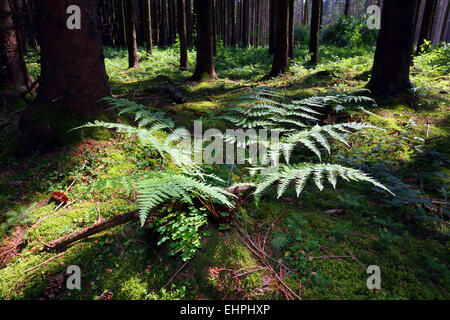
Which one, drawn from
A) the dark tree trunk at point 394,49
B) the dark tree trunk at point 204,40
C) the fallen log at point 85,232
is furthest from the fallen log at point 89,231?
the dark tree trunk at point 204,40

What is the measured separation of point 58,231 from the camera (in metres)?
2.27

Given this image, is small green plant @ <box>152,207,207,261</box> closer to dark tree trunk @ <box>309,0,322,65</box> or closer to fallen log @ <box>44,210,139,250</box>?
fallen log @ <box>44,210,139,250</box>

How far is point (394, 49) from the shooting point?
457 cm

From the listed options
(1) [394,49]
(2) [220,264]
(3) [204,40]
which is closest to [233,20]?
(3) [204,40]

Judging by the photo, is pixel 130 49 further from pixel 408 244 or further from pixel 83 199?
pixel 408 244

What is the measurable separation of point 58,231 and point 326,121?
3.67 m

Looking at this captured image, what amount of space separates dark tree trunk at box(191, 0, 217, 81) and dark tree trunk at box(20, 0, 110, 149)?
416 centimetres

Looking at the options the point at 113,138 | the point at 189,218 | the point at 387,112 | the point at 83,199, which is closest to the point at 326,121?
the point at 387,112

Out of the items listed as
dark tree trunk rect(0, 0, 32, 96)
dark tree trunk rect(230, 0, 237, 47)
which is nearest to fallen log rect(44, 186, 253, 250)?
dark tree trunk rect(0, 0, 32, 96)

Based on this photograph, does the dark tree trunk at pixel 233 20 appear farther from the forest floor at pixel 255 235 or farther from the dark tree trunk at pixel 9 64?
the forest floor at pixel 255 235

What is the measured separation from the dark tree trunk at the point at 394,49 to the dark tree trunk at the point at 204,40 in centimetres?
431

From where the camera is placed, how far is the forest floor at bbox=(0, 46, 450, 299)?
1.72 m

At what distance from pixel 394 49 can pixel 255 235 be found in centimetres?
460

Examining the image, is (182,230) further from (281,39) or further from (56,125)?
(281,39)
